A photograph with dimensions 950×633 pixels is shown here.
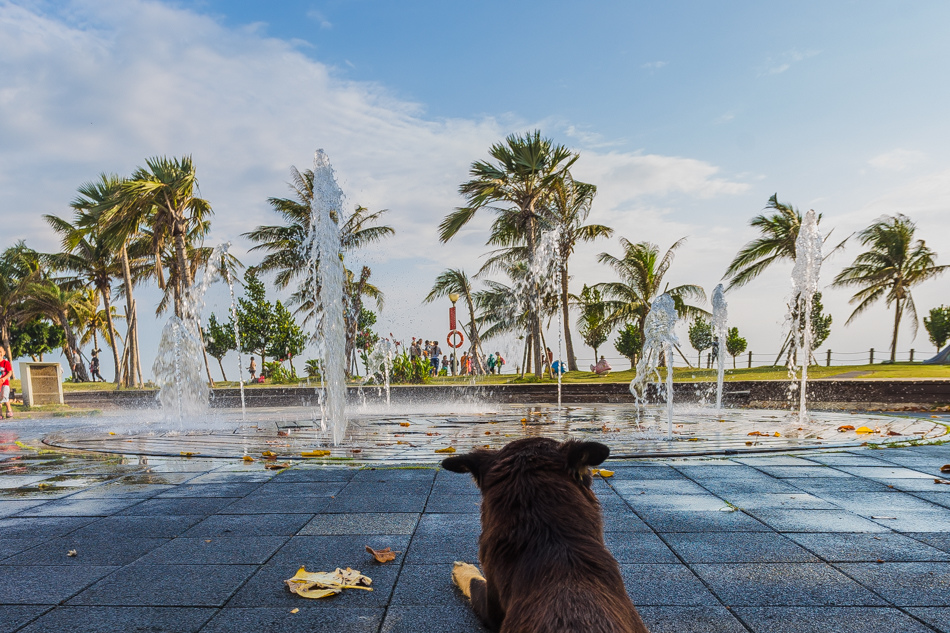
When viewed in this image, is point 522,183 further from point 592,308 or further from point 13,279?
point 13,279

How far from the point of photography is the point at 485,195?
2252 cm

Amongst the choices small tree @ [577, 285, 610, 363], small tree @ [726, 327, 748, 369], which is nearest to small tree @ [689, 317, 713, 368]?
small tree @ [726, 327, 748, 369]

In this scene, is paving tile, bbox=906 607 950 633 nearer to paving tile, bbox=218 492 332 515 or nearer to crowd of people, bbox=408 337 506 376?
paving tile, bbox=218 492 332 515

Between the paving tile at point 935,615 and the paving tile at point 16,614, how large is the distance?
3882 mm

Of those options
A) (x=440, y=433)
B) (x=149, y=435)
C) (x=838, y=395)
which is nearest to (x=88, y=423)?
(x=149, y=435)

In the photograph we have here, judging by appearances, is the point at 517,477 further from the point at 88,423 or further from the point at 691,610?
the point at 88,423

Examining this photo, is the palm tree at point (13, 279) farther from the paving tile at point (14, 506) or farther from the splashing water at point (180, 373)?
the paving tile at point (14, 506)

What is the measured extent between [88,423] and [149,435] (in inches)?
158

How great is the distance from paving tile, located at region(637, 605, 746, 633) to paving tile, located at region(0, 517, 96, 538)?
3734 millimetres

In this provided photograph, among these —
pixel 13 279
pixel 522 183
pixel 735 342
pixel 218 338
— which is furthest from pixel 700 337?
pixel 13 279

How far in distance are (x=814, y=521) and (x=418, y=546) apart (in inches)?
102

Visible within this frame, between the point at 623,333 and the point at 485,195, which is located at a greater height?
the point at 485,195

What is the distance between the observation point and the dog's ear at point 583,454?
196 centimetres

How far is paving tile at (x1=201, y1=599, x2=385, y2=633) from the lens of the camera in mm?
2484
